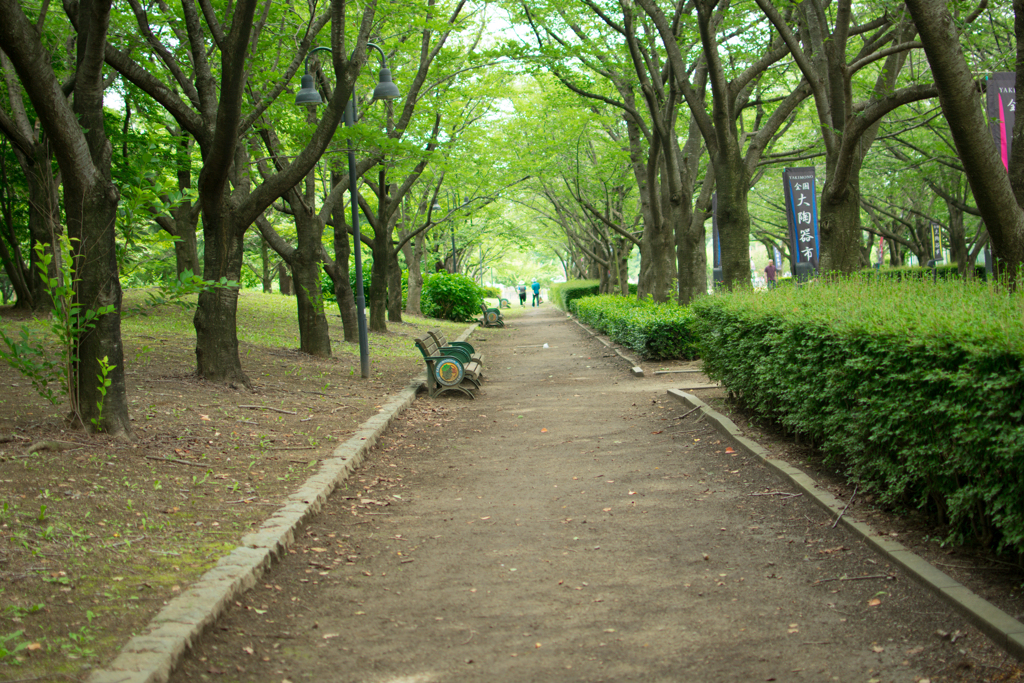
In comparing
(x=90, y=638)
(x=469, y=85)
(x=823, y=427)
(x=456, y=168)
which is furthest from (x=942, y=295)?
(x=456, y=168)

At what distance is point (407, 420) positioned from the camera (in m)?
9.64

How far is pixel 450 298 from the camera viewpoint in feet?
96.5

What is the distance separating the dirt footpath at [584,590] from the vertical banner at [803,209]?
9.21 metres

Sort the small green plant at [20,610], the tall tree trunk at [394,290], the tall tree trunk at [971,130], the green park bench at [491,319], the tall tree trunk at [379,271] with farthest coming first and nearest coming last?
the green park bench at [491,319], the tall tree trunk at [394,290], the tall tree trunk at [379,271], the tall tree trunk at [971,130], the small green plant at [20,610]

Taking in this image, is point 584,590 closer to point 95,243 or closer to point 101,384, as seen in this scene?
point 101,384

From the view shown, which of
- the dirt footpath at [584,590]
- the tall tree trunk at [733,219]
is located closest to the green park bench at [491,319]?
the tall tree trunk at [733,219]

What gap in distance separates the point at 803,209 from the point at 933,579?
493 inches

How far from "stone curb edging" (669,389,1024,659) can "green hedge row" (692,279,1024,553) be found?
23cm

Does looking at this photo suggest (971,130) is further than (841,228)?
No

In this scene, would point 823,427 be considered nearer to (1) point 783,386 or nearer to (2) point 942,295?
(1) point 783,386

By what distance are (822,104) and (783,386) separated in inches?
222

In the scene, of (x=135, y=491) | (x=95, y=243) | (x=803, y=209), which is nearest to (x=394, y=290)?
(x=803, y=209)

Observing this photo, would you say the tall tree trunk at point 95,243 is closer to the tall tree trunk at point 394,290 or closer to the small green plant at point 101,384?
the small green plant at point 101,384

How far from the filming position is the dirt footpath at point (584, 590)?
3324 millimetres
